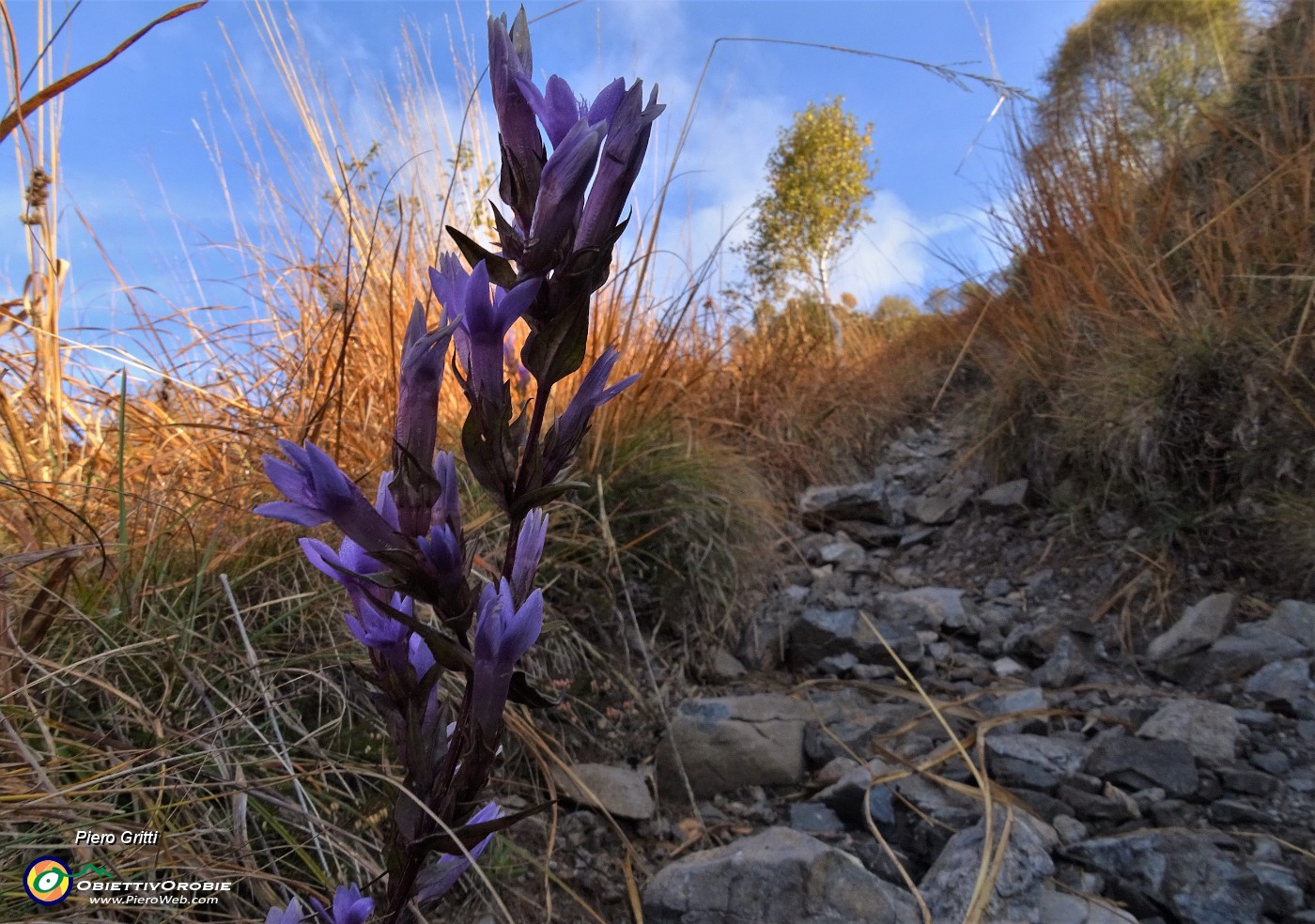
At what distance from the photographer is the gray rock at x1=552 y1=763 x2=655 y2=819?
5.90 ft

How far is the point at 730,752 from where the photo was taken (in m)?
2.02

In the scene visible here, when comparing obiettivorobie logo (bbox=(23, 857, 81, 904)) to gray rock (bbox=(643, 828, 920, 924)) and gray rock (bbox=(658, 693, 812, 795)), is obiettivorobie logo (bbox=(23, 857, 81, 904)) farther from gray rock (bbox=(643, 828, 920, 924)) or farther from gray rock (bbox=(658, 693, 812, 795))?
gray rock (bbox=(658, 693, 812, 795))

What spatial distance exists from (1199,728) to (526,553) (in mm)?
1979

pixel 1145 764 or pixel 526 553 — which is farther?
pixel 1145 764

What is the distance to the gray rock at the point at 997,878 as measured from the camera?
1.38 meters

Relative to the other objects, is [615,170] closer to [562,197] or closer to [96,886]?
[562,197]

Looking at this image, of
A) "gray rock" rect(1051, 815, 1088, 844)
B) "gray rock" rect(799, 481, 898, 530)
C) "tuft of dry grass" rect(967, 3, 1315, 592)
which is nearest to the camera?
"gray rock" rect(1051, 815, 1088, 844)

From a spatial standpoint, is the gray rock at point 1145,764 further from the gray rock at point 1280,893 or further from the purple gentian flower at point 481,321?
the purple gentian flower at point 481,321

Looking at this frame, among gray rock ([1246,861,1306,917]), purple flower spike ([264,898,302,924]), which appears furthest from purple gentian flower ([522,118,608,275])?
gray rock ([1246,861,1306,917])

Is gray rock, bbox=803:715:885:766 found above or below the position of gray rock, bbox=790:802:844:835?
above

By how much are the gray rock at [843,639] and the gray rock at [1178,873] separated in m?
1.06

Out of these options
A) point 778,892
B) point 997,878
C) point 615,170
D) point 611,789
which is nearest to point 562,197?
point 615,170

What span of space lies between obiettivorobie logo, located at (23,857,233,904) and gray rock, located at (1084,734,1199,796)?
1747 mm

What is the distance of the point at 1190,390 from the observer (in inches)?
116
